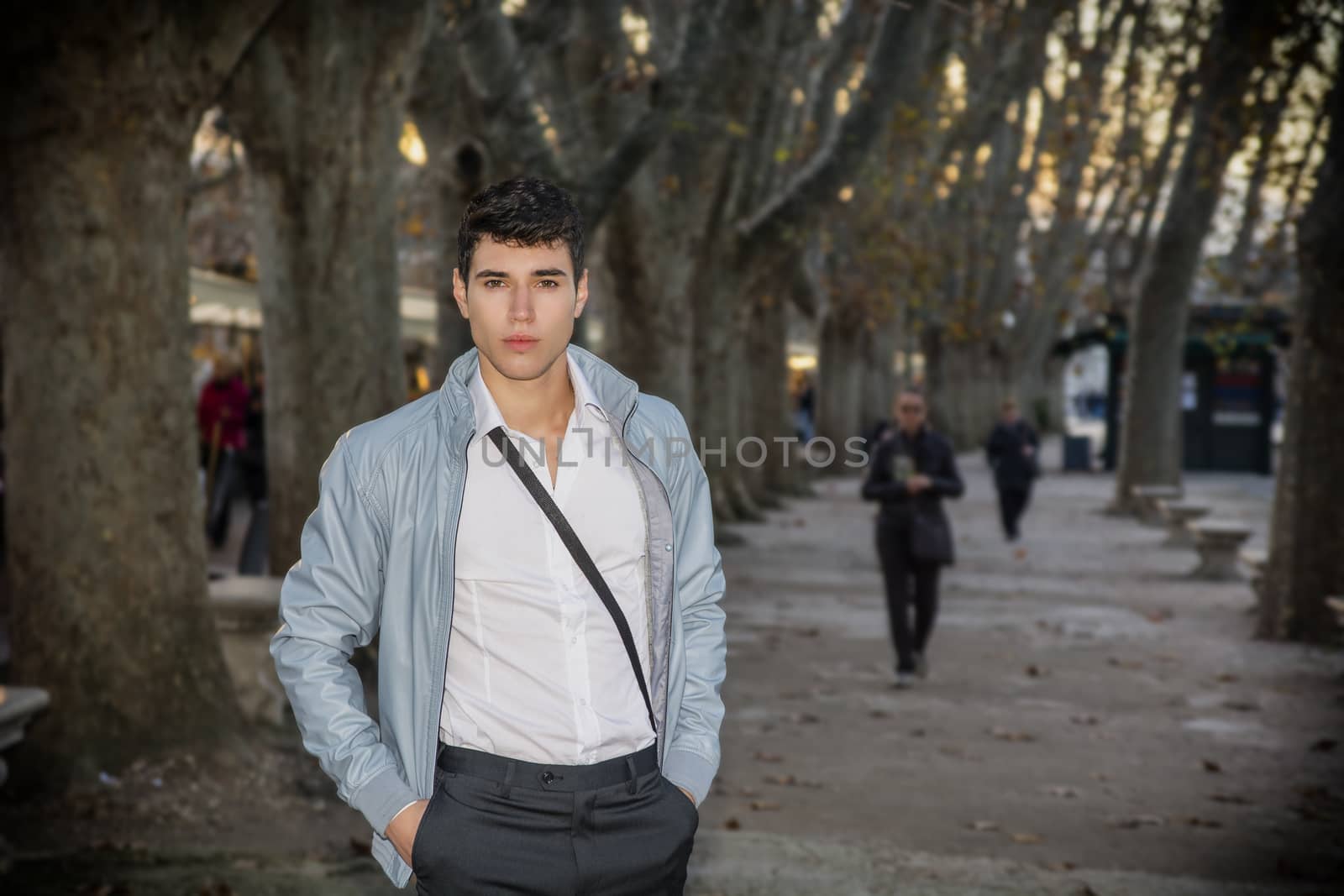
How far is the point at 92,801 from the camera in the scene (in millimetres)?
6570

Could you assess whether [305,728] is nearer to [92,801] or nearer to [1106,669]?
[92,801]

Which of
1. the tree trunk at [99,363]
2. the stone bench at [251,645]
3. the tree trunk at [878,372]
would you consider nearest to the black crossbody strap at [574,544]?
the tree trunk at [99,363]

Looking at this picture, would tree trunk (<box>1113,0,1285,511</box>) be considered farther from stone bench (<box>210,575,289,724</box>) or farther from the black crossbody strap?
the black crossbody strap

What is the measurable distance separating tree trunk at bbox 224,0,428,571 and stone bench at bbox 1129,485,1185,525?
615 inches

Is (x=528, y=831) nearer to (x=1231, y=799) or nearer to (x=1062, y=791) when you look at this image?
(x=1062, y=791)

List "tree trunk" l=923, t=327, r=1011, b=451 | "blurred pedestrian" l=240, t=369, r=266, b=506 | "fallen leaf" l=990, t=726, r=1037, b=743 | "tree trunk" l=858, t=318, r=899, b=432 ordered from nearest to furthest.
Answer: "fallen leaf" l=990, t=726, r=1037, b=743 < "blurred pedestrian" l=240, t=369, r=266, b=506 < "tree trunk" l=858, t=318, r=899, b=432 < "tree trunk" l=923, t=327, r=1011, b=451

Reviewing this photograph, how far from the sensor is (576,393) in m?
2.97

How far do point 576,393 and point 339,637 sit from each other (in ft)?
2.09

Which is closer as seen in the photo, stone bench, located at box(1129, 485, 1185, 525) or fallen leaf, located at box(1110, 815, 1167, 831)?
fallen leaf, located at box(1110, 815, 1167, 831)

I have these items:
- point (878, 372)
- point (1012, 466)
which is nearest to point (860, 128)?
point (1012, 466)

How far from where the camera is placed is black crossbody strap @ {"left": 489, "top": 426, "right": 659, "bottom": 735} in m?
2.74

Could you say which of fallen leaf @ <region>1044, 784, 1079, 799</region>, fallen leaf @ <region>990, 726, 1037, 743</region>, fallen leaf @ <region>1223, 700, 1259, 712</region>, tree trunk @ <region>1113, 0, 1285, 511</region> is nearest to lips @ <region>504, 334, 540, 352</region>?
fallen leaf @ <region>1044, 784, 1079, 799</region>

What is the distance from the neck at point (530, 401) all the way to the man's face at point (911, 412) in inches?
302

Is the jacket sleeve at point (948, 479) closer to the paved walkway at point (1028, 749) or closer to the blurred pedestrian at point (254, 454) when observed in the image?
the paved walkway at point (1028, 749)
